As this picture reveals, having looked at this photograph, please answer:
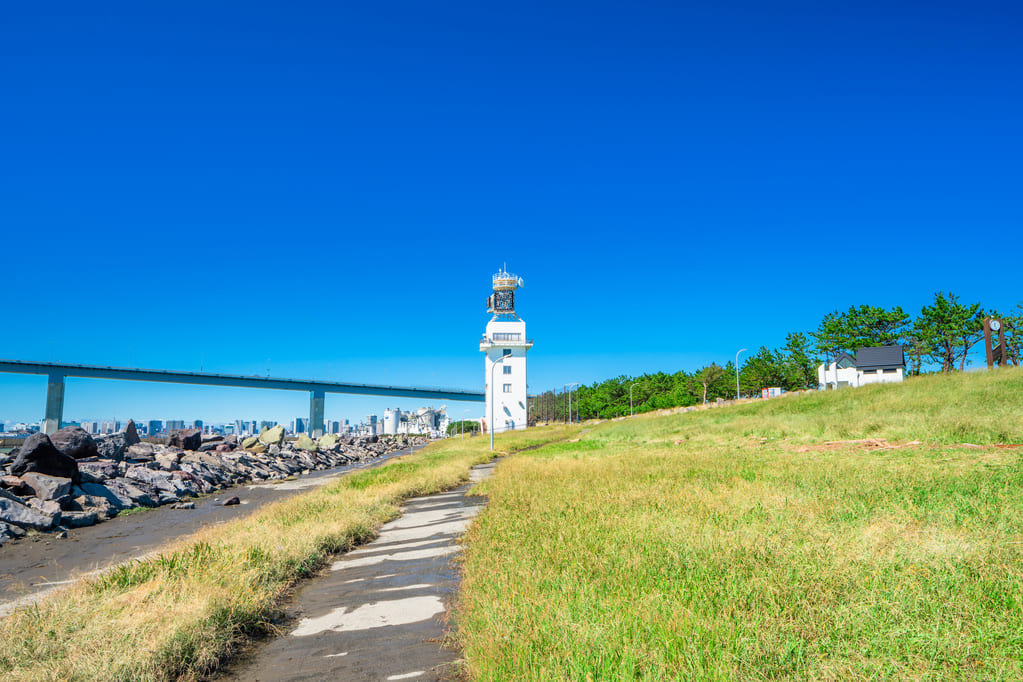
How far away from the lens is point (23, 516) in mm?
15227

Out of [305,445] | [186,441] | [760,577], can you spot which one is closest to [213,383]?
[305,445]

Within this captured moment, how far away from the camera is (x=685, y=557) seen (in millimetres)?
6191

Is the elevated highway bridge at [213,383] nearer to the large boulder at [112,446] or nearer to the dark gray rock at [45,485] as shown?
the large boulder at [112,446]

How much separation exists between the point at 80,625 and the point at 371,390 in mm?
124597

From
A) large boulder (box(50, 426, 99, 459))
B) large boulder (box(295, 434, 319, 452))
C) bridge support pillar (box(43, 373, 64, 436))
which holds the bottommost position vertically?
large boulder (box(295, 434, 319, 452))

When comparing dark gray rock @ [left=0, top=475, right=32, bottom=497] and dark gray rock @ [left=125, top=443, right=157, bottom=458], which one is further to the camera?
dark gray rock @ [left=125, top=443, right=157, bottom=458]

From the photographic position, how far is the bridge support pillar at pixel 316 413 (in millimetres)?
113531

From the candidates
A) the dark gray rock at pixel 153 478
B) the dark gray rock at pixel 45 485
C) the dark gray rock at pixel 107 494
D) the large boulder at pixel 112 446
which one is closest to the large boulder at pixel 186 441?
the large boulder at pixel 112 446

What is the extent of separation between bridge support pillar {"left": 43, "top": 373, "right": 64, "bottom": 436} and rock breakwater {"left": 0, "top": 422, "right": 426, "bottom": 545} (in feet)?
185

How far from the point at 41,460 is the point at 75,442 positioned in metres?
9.14

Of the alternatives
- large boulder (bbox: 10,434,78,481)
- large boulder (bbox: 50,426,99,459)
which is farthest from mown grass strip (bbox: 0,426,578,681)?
large boulder (bbox: 50,426,99,459)

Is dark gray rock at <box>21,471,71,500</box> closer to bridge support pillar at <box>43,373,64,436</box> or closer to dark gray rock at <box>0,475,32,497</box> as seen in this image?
dark gray rock at <box>0,475,32,497</box>

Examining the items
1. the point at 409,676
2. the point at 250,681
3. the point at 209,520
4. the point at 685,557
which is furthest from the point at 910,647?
the point at 209,520

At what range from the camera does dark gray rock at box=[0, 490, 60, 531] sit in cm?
1498
